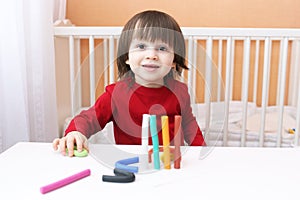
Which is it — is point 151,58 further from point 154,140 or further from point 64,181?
point 64,181

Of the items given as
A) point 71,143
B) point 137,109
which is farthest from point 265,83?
point 71,143

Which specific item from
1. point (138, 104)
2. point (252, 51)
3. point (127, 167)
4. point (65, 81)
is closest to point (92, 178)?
point (127, 167)

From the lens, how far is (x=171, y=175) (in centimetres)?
58

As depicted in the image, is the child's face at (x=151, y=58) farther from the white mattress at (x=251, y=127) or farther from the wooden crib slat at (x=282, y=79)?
the wooden crib slat at (x=282, y=79)

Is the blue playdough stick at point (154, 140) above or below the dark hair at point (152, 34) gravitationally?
below

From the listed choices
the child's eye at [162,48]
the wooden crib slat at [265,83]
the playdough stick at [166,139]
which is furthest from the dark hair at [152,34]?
the wooden crib slat at [265,83]

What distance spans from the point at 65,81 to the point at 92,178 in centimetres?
117

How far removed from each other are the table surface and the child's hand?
1cm

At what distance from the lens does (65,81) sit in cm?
167

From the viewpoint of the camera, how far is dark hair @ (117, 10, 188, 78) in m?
0.74

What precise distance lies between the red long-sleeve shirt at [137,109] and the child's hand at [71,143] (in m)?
0.10

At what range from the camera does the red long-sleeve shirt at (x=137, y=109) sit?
835 millimetres

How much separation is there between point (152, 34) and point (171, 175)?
0.31m

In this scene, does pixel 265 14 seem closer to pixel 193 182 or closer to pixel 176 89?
pixel 176 89
